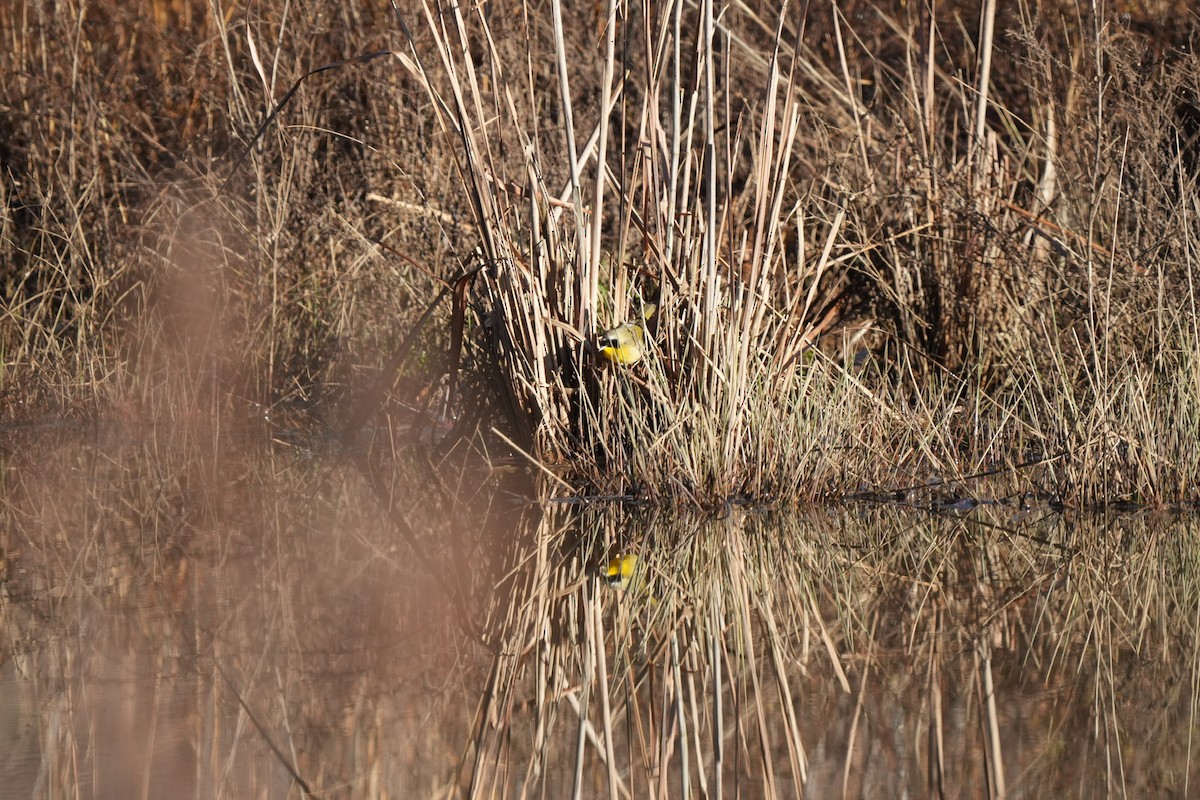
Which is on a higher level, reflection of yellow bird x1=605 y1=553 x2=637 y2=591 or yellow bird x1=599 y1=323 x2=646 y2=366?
yellow bird x1=599 y1=323 x2=646 y2=366

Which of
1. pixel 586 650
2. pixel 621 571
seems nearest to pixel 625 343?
pixel 621 571

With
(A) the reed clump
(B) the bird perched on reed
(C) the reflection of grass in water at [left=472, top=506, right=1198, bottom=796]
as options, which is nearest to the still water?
(C) the reflection of grass in water at [left=472, top=506, right=1198, bottom=796]

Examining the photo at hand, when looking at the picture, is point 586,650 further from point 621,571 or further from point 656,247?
point 656,247

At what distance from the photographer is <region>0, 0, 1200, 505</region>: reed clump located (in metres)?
4.20

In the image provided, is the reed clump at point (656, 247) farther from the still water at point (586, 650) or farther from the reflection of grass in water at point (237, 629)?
the reflection of grass in water at point (237, 629)

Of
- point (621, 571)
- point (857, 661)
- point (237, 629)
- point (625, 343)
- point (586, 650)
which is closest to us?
point (857, 661)

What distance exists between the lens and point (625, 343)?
418cm

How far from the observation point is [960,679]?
110 inches

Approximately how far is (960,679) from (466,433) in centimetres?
255

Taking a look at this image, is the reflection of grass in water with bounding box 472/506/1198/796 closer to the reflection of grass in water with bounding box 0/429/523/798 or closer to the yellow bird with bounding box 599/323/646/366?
the reflection of grass in water with bounding box 0/429/523/798

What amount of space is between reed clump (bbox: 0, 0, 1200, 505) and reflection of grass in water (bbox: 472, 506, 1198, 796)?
0.39 m

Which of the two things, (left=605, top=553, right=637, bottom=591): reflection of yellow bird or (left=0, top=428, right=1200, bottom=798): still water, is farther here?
(left=605, top=553, right=637, bottom=591): reflection of yellow bird

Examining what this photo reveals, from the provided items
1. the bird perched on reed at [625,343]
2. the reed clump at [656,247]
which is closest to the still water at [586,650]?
the reed clump at [656,247]

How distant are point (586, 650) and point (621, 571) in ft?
1.97
